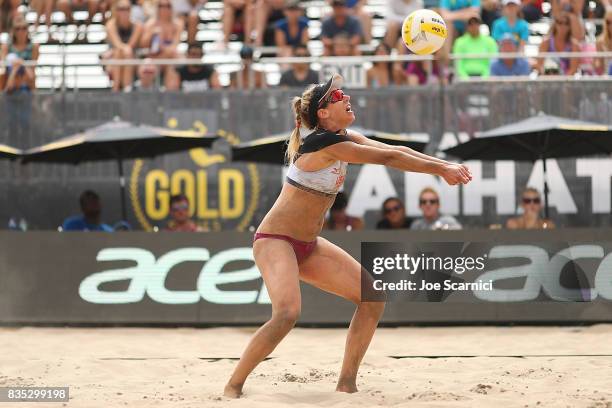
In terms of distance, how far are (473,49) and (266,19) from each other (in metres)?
2.70

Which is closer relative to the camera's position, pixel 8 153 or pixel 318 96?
pixel 318 96

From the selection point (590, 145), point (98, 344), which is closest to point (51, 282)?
point (98, 344)

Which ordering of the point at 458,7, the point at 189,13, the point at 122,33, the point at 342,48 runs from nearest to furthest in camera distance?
the point at 342,48, the point at 458,7, the point at 122,33, the point at 189,13

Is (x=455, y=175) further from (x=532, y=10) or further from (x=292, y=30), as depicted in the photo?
(x=532, y=10)

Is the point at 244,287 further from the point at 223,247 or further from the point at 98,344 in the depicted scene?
the point at 98,344

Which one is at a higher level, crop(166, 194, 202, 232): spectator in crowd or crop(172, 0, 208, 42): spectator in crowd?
crop(172, 0, 208, 42): spectator in crowd

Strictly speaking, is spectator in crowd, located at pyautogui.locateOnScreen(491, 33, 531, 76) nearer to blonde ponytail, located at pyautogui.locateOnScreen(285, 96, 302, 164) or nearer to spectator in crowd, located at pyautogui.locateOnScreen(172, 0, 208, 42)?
spectator in crowd, located at pyautogui.locateOnScreen(172, 0, 208, 42)

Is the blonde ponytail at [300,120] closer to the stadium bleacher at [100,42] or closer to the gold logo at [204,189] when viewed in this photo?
the gold logo at [204,189]

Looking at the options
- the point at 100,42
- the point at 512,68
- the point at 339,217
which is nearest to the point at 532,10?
the point at 512,68

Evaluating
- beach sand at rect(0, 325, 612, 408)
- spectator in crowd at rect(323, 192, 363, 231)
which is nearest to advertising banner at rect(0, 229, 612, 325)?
beach sand at rect(0, 325, 612, 408)

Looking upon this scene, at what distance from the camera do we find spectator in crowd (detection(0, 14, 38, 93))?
12.4 metres

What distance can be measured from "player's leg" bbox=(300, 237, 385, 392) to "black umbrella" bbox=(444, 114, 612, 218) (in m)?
5.26

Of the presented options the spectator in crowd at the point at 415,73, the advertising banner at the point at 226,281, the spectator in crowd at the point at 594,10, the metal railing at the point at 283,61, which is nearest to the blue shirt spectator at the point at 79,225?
the advertising banner at the point at 226,281

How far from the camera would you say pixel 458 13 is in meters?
12.8
